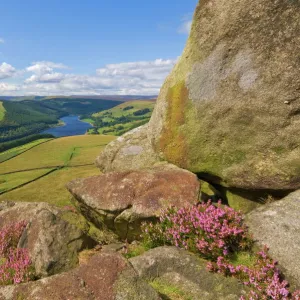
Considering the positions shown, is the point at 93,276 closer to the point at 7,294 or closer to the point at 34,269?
the point at 7,294

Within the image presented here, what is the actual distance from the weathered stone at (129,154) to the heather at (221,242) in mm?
7532

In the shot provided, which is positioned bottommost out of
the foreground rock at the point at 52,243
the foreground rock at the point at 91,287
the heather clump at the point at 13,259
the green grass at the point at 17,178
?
the green grass at the point at 17,178

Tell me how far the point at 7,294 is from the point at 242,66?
40.4 feet

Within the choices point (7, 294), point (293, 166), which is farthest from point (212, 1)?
point (7, 294)

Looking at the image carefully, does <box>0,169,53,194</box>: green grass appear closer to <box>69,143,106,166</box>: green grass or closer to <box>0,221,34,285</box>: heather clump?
<box>69,143,106,166</box>: green grass

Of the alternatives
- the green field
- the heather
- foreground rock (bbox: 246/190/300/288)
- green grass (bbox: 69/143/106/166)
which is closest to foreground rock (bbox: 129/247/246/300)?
the heather

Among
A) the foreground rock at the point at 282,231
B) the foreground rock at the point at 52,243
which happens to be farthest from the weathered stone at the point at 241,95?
the foreground rock at the point at 52,243

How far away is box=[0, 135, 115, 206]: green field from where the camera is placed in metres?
110

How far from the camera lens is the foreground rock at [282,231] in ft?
29.8

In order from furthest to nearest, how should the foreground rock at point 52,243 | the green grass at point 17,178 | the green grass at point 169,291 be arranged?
the green grass at point 17,178
the foreground rock at point 52,243
the green grass at point 169,291

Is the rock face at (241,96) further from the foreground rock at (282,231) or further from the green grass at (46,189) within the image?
the green grass at (46,189)

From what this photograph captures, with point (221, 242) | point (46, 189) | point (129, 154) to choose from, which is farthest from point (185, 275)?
point (46, 189)

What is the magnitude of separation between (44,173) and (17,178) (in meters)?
12.6

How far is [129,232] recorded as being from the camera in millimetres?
13031
